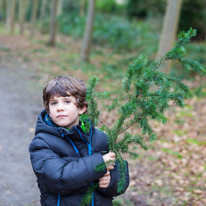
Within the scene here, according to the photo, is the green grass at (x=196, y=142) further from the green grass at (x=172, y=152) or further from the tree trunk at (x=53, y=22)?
the tree trunk at (x=53, y=22)

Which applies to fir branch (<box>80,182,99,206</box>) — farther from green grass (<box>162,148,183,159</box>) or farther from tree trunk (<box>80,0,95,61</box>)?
tree trunk (<box>80,0,95,61</box>)

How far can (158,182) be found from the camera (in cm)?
446

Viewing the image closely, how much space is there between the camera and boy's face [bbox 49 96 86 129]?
211 centimetres

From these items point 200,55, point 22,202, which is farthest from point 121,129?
point 200,55

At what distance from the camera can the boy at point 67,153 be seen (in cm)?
191

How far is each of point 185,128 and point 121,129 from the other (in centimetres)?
496

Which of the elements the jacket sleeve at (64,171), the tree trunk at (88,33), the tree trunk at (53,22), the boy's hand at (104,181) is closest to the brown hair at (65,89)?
the jacket sleeve at (64,171)

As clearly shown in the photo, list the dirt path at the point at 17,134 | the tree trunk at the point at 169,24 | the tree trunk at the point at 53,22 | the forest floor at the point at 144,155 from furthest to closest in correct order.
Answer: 1. the tree trunk at the point at 53,22
2. the tree trunk at the point at 169,24
3. the forest floor at the point at 144,155
4. the dirt path at the point at 17,134

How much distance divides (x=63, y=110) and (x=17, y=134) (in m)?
4.26

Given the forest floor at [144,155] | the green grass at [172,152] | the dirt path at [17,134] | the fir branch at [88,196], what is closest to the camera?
the fir branch at [88,196]

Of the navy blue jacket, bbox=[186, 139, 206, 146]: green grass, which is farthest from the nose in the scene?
bbox=[186, 139, 206, 146]: green grass

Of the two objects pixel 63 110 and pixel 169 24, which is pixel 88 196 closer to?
pixel 63 110

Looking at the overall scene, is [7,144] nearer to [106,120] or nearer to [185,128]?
[106,120]

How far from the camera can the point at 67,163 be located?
1.98 meters
